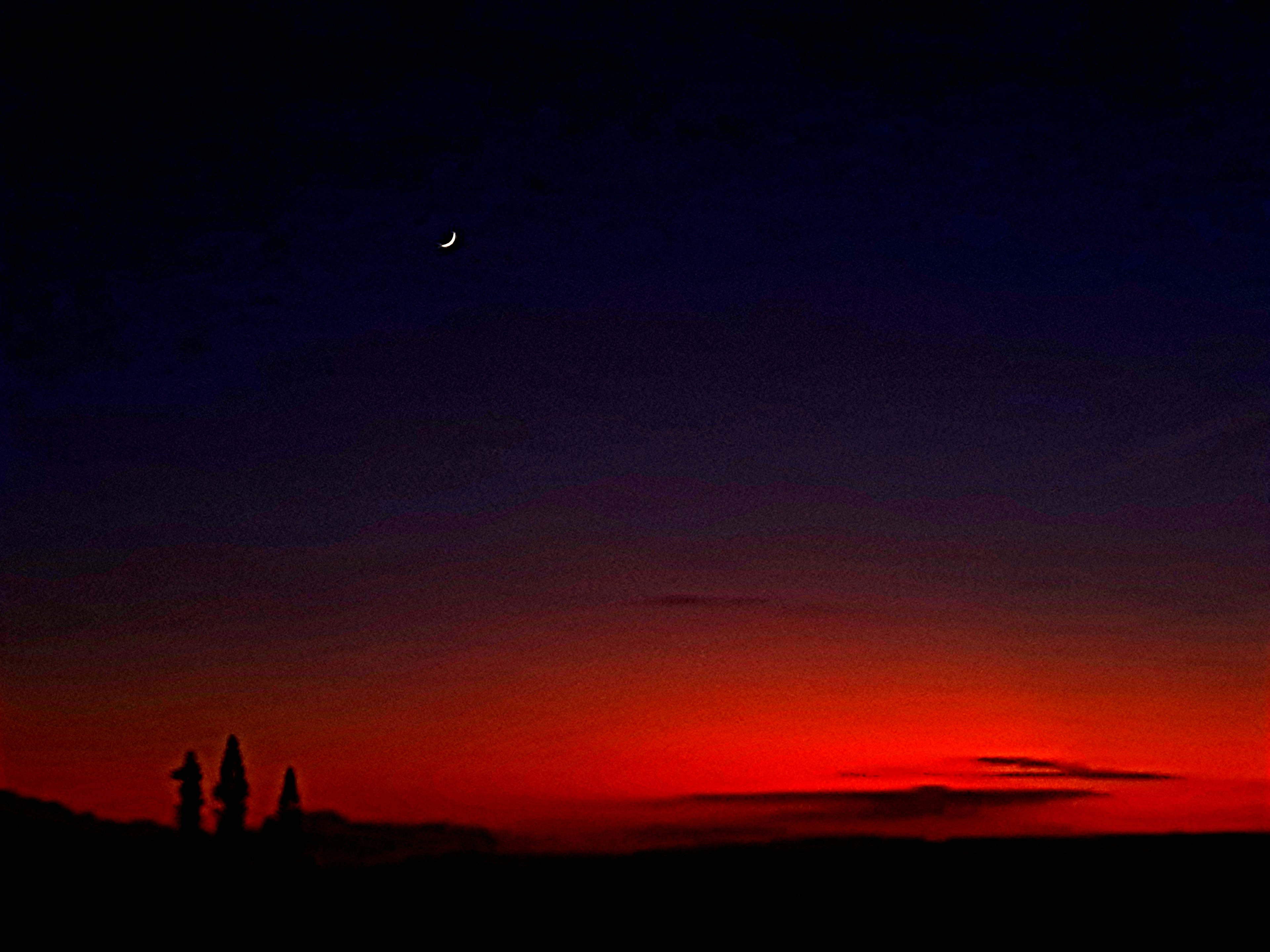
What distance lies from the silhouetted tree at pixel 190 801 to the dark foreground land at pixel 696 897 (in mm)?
14344

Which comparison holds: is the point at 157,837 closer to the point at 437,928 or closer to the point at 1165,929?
the point at 437,928

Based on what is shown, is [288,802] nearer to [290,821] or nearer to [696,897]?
[290,821]

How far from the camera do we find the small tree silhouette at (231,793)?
8062 centimetres

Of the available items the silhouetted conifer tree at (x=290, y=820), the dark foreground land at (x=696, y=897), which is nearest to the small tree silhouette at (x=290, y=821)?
the silhouetted conifer tree at (x=290, y=820)

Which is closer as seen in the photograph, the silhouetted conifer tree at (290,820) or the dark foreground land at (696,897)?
the dark foreground land at (696,897)

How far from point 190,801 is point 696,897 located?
38.2 metres

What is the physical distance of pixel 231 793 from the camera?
80.6 metres

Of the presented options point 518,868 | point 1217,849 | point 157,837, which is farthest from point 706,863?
point 157,837

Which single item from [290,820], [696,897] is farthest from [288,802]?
[696,897]

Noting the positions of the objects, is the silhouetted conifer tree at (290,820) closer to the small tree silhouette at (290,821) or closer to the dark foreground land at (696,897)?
the small tree silhouette at (290,821)

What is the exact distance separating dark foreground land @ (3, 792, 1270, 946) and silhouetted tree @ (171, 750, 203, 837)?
14.3m

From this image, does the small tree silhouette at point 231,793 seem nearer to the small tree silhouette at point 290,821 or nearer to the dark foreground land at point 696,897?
the small tree silhouette at point 290,821

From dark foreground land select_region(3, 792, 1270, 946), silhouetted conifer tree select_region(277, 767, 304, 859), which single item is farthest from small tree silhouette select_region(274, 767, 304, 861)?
dark foreground land select_region(3, 792, 1270, 946)

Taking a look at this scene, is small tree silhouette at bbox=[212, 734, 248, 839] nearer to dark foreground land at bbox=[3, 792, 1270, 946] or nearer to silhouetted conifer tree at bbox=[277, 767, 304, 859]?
silhouetted conifer tree at bbox=[277, 767, 304, 859]
